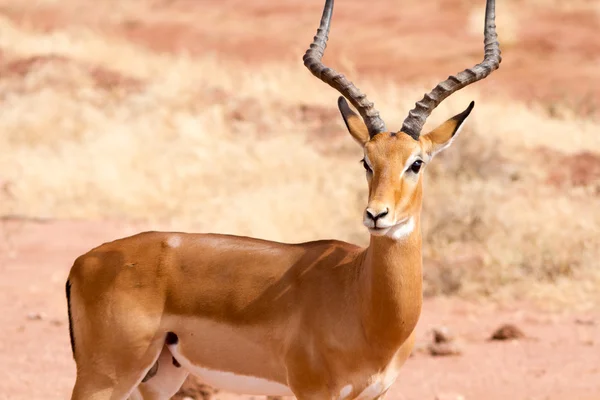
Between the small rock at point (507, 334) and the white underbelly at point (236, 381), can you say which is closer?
the white underbelly at point (236, 381)

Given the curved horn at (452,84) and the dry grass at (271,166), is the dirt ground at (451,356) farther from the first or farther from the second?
the curved horn at (452,84)

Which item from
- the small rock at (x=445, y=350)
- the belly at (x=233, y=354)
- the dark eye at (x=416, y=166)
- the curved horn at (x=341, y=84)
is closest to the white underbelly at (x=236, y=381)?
the belly at (x=233, y=354)

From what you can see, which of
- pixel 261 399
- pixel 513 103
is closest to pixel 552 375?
pixel 261 399

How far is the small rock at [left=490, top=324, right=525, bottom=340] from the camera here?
11094 millimetres

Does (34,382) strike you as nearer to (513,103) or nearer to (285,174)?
(285,174)

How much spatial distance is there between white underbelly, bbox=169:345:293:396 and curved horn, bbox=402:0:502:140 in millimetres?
1674

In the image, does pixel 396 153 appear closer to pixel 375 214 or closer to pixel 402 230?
pixel 402 230

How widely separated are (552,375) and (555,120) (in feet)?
42.7

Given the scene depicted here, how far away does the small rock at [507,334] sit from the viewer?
1109 cm

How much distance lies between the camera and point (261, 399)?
923 centimetres

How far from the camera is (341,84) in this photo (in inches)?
271

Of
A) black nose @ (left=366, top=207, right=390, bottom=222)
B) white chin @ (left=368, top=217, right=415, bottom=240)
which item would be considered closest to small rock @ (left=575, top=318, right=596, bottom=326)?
white chin @ (left=368, top=217, right=415, bottom=240)

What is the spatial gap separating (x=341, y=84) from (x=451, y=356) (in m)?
4.49

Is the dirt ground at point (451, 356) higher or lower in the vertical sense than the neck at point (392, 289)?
lower
